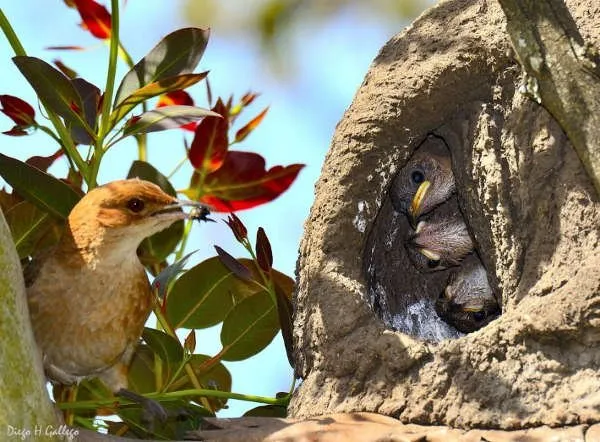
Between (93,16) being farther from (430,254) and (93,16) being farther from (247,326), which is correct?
(430,254)

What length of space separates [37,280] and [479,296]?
5.64 ft

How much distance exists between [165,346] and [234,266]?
35 centimetres

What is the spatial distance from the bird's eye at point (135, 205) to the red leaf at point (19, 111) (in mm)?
519

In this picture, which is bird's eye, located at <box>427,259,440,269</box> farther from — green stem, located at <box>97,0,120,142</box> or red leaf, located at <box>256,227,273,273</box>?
green stem, located at <box>97,0,120,142</box>

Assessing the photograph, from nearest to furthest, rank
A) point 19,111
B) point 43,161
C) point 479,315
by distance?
point 19,111 < point 43,161 < point 479,315

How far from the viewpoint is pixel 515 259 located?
154 inches

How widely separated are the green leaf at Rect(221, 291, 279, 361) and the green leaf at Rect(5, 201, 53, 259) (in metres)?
0.75

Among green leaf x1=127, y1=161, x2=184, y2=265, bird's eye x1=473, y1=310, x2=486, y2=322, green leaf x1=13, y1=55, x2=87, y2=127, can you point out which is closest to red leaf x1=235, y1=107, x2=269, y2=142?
green leaf x1=127, y1=161, x2=184, y2=265

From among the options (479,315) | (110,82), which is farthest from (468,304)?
(110,82)

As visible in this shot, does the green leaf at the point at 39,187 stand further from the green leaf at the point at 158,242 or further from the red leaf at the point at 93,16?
the red leaf at the point at 93,16

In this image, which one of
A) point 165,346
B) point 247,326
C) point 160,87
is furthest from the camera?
point 247,326

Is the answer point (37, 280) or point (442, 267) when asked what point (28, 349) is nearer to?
point (37, 280)

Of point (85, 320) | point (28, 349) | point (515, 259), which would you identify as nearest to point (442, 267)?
point (515, 259)

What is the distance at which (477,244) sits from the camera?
443cm
